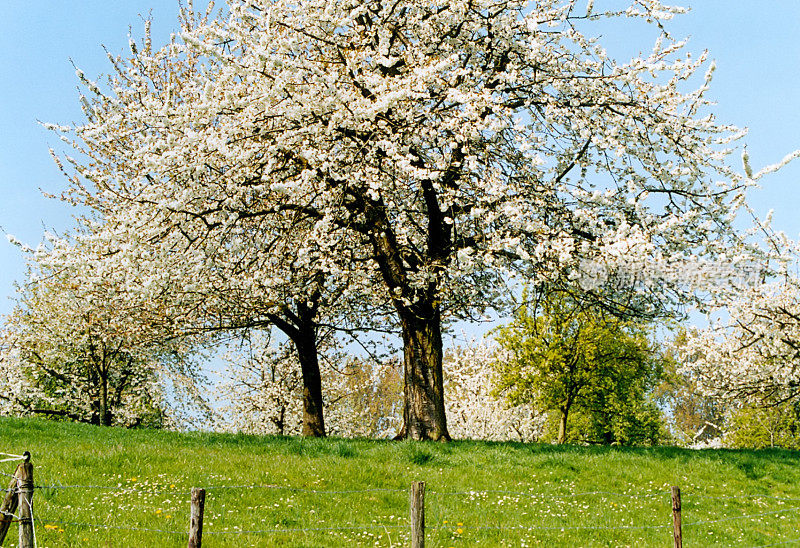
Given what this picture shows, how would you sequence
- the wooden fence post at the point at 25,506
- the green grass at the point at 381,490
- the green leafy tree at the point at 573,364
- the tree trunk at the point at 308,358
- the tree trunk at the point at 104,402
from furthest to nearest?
the green leafy tree at the point at 573,364
the tree trunk at the point at 104,402
the tree trunk at the point at 308,358
the green grass at the point at 381,490
the wooden fence post at the point at 25,506

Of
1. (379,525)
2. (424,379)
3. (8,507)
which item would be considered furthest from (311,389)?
(8,507)

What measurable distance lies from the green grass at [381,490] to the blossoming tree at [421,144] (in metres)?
3.54

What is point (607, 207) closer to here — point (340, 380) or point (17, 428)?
point (17, 428)

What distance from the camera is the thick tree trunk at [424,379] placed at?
17141 mm

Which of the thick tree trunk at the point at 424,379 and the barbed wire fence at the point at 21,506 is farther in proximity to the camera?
the thick tree trunk at the point at 424,379

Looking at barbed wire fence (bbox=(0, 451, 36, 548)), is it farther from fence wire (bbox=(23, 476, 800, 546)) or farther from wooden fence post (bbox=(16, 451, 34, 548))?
fence wire (bbox=(23, 476, 800, 546))

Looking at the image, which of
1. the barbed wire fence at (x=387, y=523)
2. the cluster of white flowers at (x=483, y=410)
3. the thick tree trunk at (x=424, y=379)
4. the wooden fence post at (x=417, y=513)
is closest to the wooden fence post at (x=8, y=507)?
the barbed wire fence at (x=387, y=523)

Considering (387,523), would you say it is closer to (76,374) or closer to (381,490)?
(381,490)

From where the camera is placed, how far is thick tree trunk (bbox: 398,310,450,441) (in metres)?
17.1

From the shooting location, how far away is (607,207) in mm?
15805

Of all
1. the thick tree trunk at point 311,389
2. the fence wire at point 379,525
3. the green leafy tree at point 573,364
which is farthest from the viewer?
the green leafy tree at point 573,364

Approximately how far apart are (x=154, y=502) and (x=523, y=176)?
1042 centimetres

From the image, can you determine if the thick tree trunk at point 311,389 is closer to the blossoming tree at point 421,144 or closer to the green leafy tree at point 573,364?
the blossoming tree at point 421,144

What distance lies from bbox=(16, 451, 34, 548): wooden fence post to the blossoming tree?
813cm
